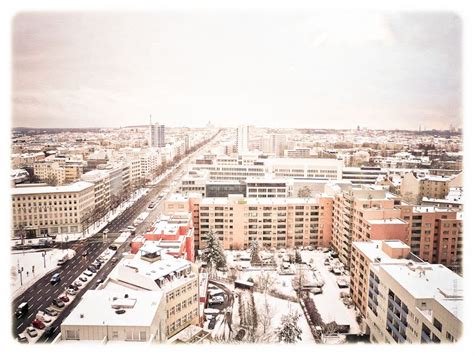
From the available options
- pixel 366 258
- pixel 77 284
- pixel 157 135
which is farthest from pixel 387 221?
pixel 77 284

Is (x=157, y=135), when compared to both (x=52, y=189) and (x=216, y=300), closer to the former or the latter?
(x=52, y=189)

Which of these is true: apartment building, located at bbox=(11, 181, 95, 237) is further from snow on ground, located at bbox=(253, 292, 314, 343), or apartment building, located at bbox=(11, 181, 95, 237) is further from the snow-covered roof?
snow on ground, located at bbox=(253, 292, 314, 343)

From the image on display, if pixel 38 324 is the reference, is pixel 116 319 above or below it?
above

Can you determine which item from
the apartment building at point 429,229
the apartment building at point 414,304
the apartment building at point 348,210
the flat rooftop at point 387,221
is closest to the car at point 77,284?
the apartment building at point 414,304

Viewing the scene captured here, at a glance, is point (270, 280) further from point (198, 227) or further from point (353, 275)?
point (198, 227)

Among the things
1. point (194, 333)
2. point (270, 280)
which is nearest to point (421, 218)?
point (270, 280)

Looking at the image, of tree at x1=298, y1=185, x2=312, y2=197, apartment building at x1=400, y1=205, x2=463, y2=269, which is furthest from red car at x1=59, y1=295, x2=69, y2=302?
tree at x1=298, y1=185, x2=312, y2=197
